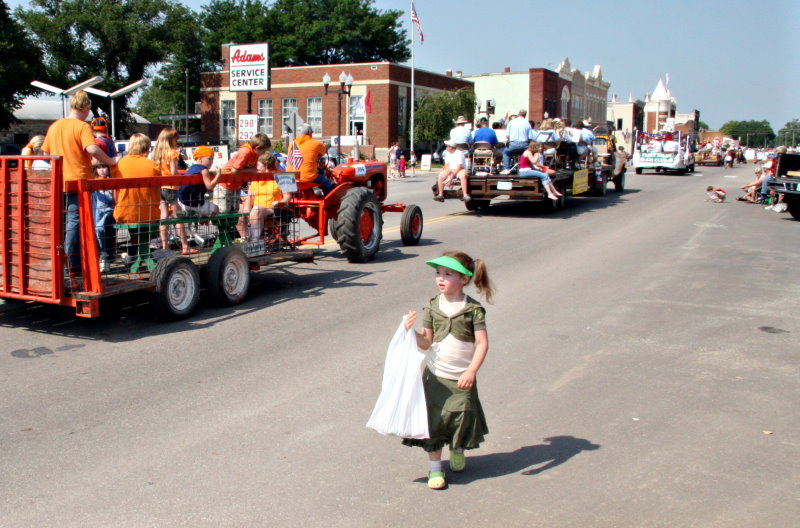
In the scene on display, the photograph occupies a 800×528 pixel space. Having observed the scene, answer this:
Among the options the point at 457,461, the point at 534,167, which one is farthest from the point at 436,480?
the point at 534,167

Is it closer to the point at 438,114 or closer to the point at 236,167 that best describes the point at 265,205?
the point at 236,167

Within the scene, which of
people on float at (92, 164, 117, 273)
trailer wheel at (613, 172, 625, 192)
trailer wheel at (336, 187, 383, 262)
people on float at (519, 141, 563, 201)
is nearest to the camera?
people on float at (92, 164, 117, 273)

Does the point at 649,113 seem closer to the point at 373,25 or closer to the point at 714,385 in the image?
the point at 373,25

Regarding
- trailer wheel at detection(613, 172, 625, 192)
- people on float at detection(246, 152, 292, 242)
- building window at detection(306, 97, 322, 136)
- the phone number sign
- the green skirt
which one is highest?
building window at detection(306, 97, 322, 136)

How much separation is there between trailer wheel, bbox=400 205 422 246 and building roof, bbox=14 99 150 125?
1892 inches

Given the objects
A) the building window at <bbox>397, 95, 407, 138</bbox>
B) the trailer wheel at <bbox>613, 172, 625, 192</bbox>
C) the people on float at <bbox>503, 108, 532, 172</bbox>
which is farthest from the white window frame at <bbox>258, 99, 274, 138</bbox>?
the people on float at <bbox>503, 108, 532, 172</bbox>

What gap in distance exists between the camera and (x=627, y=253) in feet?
43.9

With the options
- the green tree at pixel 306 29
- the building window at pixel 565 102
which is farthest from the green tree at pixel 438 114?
the building window at pixel 565 102

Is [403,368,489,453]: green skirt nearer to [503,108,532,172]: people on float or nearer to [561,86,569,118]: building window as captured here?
[503,108,532,172]: people on float

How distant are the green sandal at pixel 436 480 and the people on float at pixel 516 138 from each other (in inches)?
572

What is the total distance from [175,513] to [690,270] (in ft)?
31.4

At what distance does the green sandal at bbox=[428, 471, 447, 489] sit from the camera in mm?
4383

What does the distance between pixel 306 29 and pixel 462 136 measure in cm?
5862

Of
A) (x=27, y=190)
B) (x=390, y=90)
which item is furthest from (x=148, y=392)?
(x=390, y=90)
